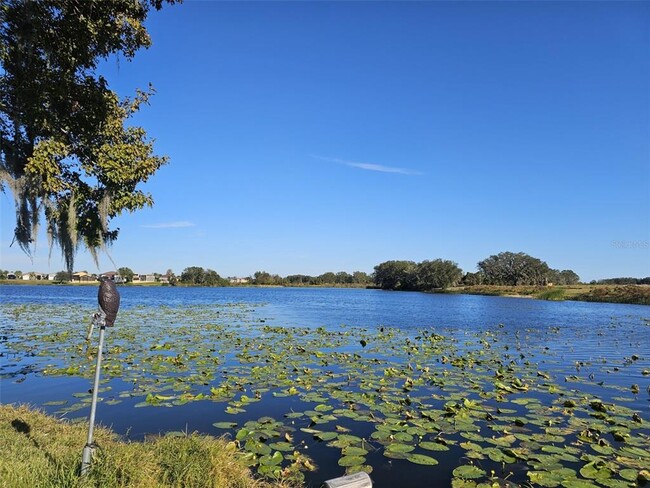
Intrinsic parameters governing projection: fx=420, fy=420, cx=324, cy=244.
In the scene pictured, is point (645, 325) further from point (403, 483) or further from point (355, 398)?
point (403, 483)

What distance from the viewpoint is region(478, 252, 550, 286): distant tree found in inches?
5709

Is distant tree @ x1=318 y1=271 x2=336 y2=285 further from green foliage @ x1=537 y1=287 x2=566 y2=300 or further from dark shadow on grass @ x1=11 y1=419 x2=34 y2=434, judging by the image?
dark shadow on grass @ x1=11 y1=419 x2=34 y2=434

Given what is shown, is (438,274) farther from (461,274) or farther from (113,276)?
(113,276)

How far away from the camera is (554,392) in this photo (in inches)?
416

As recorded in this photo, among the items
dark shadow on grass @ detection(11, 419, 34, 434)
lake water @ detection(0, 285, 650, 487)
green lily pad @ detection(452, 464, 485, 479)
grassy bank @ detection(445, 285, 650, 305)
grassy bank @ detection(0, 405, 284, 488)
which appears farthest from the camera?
grassy bank @ detection(445, 285, 650, 305)

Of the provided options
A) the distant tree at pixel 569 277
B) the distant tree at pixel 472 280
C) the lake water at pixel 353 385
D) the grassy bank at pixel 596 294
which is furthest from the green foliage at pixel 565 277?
the lake water at pixel 353 385

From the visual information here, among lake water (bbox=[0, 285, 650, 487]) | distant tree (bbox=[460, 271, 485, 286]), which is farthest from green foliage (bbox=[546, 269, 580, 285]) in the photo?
lake water (bbox=[0, 285, 650, 487])

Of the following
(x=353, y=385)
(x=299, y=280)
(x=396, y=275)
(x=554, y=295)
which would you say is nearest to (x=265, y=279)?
(x=299, y=280)

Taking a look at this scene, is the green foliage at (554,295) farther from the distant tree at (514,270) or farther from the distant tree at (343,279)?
the distant tree at (343,279)

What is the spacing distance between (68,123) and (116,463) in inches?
236

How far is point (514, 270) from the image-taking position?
148 m

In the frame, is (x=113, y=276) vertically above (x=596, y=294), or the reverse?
(x=113, y=276)

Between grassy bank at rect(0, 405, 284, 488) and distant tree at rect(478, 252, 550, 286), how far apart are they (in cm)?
14850

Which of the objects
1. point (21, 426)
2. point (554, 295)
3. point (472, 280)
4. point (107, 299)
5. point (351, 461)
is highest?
point (472, 280)
